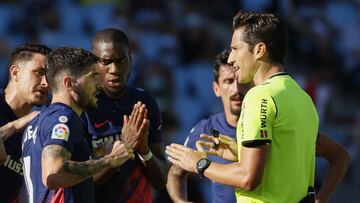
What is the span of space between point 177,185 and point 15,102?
1600 millimetres

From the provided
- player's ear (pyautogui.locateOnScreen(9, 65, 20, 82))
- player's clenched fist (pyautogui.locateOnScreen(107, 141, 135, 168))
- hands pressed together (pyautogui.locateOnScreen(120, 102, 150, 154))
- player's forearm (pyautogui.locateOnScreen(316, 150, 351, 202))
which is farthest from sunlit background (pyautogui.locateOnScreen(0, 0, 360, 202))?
player's clenched fist (pyautogui.locateOnScreen(107, 141, 135, 168))

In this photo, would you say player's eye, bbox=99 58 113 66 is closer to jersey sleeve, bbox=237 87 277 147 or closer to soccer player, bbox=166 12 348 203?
soccer player, bbox=166 12 348 203

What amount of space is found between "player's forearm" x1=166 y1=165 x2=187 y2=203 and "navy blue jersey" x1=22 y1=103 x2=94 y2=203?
5.04ft

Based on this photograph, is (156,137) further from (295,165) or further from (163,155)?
(295,165)

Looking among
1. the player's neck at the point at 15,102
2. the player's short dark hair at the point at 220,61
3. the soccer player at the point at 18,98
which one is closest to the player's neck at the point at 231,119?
the player's short dark hair at the point at 220,61

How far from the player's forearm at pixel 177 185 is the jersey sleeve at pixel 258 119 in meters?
2.08

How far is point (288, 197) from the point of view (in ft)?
20.8

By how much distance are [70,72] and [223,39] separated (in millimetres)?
10340

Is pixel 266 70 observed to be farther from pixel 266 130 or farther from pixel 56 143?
pixel 56 143

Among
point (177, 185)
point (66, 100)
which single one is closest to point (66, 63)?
point (66, 100)

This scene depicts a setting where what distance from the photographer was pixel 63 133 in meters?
6.50

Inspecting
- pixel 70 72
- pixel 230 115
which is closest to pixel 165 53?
pixel 230 115

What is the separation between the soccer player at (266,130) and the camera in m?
6.21

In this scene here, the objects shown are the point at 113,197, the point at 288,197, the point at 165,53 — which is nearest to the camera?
the point at 288,197
